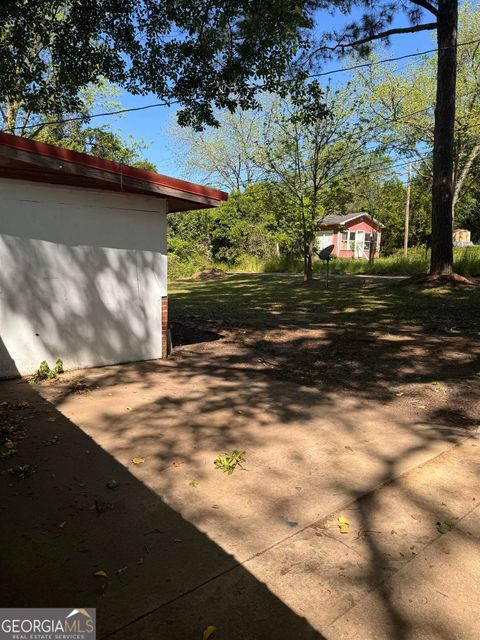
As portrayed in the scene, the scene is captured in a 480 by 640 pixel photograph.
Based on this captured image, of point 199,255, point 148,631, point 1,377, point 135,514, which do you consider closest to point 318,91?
point 1,377

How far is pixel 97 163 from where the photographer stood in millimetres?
5137

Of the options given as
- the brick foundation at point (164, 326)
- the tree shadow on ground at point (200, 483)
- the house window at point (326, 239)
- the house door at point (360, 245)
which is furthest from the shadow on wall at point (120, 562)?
the house window at point (326, 239)

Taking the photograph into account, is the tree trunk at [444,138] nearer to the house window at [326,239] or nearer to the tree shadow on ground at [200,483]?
the tree shadow on ground at [200,483]

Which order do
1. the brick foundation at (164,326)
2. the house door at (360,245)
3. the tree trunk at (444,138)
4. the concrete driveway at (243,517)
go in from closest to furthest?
the concrete driveway at (243,517) → the brick foundation at (164,326) → the tree trunk at (444,138) → the house door at (360,245)

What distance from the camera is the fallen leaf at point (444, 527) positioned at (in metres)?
2.52

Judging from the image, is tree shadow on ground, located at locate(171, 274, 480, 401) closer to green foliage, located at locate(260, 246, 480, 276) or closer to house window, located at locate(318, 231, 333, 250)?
green foliage, located at locate(260, 246, 480, 276)

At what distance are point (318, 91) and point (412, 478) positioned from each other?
8.02 m

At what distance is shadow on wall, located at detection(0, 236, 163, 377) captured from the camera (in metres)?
5.27

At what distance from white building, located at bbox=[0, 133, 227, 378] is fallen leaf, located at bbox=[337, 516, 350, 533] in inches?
162

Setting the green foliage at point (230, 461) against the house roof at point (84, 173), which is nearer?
the green foliage at point (230, 461)

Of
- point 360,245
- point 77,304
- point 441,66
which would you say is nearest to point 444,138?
point 441,66

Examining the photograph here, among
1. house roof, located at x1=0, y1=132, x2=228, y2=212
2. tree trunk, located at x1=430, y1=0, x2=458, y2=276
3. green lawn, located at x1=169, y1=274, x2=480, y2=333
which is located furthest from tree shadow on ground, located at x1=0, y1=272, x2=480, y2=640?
tree trunk, located at x1=430, y1=0, x2=458, y2=276

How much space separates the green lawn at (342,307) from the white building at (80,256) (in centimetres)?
353

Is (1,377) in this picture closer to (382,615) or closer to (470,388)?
(382,615)
